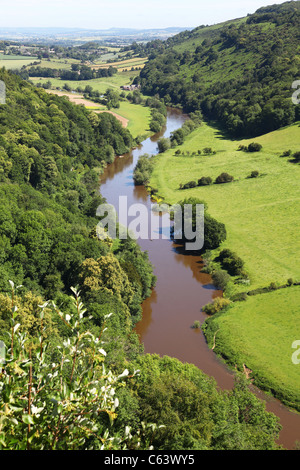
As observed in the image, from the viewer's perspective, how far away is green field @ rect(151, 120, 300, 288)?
134 ft

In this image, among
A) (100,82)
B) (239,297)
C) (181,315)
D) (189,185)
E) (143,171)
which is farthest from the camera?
(100,82)

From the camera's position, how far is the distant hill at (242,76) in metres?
88.9

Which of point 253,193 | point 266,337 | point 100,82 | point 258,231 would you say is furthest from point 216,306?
point 100,82

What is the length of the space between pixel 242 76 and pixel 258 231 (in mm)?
85609

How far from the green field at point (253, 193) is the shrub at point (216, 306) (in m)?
4.53

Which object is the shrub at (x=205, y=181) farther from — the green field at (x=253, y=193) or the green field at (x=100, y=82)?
the green field at (x=100, y=82)

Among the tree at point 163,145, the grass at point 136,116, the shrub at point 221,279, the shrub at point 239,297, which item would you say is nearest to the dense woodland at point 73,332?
the shrub at point 221,279

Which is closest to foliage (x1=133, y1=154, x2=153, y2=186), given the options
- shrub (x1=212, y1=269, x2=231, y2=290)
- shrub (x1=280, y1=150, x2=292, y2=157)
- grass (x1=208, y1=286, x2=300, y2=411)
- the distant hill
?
shrub (x1=280, y1=150, x2=292, y2=157)

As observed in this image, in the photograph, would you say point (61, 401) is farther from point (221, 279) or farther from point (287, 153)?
point (287, 153)

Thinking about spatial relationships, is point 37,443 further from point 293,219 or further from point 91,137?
point 91,137

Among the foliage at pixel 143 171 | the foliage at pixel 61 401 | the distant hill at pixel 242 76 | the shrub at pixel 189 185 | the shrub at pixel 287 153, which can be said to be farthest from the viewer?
the distant hill at pixel 242 76

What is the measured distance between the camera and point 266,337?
28406 mm

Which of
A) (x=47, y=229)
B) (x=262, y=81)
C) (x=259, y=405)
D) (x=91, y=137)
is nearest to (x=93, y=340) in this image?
(x=259, y=405)

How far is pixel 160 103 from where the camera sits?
12388 cm
